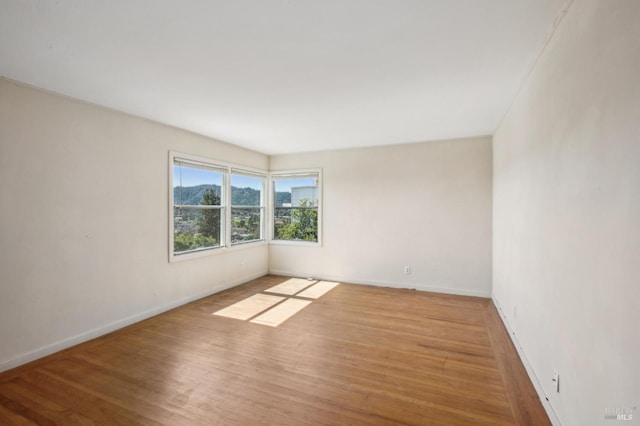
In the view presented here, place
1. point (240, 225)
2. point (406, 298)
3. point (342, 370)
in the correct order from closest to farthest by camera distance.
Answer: point (342, 370) < point (406, 298) < point (240, 225)

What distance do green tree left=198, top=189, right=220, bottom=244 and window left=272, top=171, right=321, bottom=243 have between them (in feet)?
4.98

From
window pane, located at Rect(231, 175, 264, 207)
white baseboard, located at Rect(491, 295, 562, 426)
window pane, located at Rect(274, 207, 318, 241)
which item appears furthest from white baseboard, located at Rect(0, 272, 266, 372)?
white baseboard, located at Rect(491, 295, 562, 426)

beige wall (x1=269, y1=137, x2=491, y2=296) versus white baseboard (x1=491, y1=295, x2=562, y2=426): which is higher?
beige wall (x1=269, y1=137, x2=491, y2=296)

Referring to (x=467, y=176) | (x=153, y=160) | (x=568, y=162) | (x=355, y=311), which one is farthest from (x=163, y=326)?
(x=467, y=176)

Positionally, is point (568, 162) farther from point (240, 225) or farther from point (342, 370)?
point (240, 225)

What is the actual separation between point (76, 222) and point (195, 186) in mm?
1637

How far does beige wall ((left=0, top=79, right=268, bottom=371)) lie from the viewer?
2.56 metres

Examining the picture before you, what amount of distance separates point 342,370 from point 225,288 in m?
3.05

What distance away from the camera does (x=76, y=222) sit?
2988 mm

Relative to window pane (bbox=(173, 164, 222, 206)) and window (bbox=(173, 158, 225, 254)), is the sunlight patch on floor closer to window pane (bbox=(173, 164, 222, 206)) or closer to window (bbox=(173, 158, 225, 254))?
window (bbox=(173, 158, 225, 254))

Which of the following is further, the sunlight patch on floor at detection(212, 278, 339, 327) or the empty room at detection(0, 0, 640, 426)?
the sunlight patch on floor at detection(212, 278, 339, 327)

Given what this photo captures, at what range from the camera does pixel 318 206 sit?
566 cm
